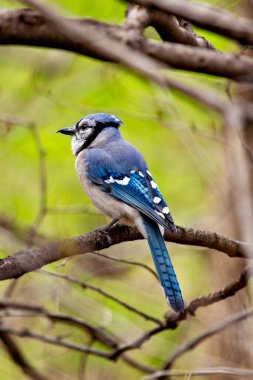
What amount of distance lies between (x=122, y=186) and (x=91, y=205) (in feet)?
4.84

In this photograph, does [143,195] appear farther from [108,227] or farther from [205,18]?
[205,18]

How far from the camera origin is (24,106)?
5344 mm

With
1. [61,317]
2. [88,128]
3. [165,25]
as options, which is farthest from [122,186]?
[165,25]

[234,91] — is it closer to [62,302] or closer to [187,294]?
[187,294]

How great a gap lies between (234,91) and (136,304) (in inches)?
65.4

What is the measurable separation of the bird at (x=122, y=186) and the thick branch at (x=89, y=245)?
73 mm

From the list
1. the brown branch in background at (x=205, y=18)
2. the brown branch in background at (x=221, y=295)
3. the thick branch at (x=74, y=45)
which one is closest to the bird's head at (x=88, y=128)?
the brown branch in background at (x=221, y=295)

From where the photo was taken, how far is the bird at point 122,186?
323 centimetres

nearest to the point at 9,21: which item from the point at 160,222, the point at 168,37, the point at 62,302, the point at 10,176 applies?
the point at 168,37

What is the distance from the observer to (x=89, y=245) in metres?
2.81

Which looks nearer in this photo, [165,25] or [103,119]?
[165,25]

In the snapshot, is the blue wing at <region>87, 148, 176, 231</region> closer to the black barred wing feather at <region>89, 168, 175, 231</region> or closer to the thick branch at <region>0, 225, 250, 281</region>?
the black barred wing feather at <region>89, 168, 175, 231</region>

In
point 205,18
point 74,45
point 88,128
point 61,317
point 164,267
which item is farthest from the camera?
point 88,128

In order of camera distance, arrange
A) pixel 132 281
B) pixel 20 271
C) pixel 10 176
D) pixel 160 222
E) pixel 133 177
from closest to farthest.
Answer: pixel 20 271
pixel 160 222
pixel 133 177
pixel 132 281
pixel 10 176
